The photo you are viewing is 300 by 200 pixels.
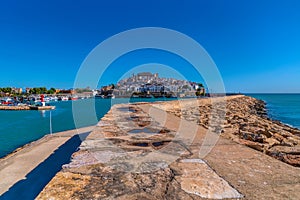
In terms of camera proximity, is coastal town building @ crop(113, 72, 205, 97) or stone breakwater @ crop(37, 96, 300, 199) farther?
coastal town building @ crop(113, 72, 205, 97)

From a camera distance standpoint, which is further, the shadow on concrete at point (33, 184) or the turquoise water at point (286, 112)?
the turquoise water at point (286, 112)

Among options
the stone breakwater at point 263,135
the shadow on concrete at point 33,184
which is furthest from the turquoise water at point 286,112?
the shadow on concrete at point 33,184

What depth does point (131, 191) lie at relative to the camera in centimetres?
173

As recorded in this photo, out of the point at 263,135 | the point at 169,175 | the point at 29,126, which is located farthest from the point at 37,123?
the point at 169,175

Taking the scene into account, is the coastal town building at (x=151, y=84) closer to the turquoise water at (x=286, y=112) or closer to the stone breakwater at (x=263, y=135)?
the turquoise water at (x=286, y=112)

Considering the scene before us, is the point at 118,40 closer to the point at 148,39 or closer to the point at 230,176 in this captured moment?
the point at 148,39

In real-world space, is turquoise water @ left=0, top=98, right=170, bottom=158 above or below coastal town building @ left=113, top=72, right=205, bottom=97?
below

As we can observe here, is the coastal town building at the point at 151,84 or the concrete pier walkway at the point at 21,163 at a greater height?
the coastal town building at the point at 151,84

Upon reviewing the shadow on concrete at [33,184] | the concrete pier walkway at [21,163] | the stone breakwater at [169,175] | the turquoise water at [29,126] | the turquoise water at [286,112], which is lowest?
the turquoise water at [29,126]

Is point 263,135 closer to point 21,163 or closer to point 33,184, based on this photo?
point 33,184

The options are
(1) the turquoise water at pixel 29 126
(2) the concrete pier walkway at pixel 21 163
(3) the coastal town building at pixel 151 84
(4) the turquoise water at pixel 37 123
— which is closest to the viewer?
(2) the concrete pier walkway at pixel 21 163

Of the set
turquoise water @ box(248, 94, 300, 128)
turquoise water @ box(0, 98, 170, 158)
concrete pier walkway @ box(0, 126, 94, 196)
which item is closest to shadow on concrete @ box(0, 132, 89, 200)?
concrete pier walkway @ box(0, 126, 94, 196)

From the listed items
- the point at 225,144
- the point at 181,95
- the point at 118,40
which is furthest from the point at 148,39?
the point at 181,95

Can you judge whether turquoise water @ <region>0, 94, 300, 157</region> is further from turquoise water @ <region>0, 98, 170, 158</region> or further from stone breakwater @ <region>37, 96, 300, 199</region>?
stone breakwater @ <region>37, 96, 300, 199</region>
